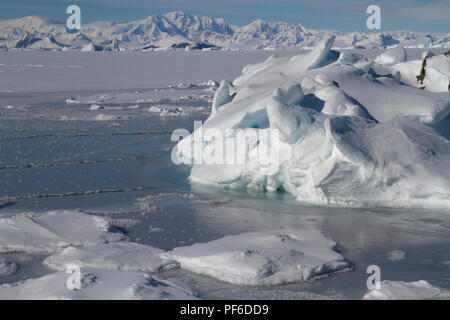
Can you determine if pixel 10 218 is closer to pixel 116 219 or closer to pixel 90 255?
pixel 116 219

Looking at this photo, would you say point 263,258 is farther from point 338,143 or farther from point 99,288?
point 338,143

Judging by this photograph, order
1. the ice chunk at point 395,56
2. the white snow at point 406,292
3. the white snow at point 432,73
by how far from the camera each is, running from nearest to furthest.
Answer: the white snow at point 406,292 < the white snow at point 432,73 < the ice chunk at point 395,56

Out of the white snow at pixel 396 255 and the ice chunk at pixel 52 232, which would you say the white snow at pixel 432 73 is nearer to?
the white snow at pixel 396 255

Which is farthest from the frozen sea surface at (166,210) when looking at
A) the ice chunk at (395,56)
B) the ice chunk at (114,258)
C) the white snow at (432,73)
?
the ice chunk at (395,56)

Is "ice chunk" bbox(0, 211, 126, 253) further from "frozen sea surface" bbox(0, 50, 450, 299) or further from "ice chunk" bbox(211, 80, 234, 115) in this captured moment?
"ice chunk" bbox(211, 80, 234, 115)

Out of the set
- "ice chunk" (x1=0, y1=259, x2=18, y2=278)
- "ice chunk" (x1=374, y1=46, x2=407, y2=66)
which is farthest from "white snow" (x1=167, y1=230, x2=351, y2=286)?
"ice chunk" (x1=374, y1=46, x2=407, y2=66)
